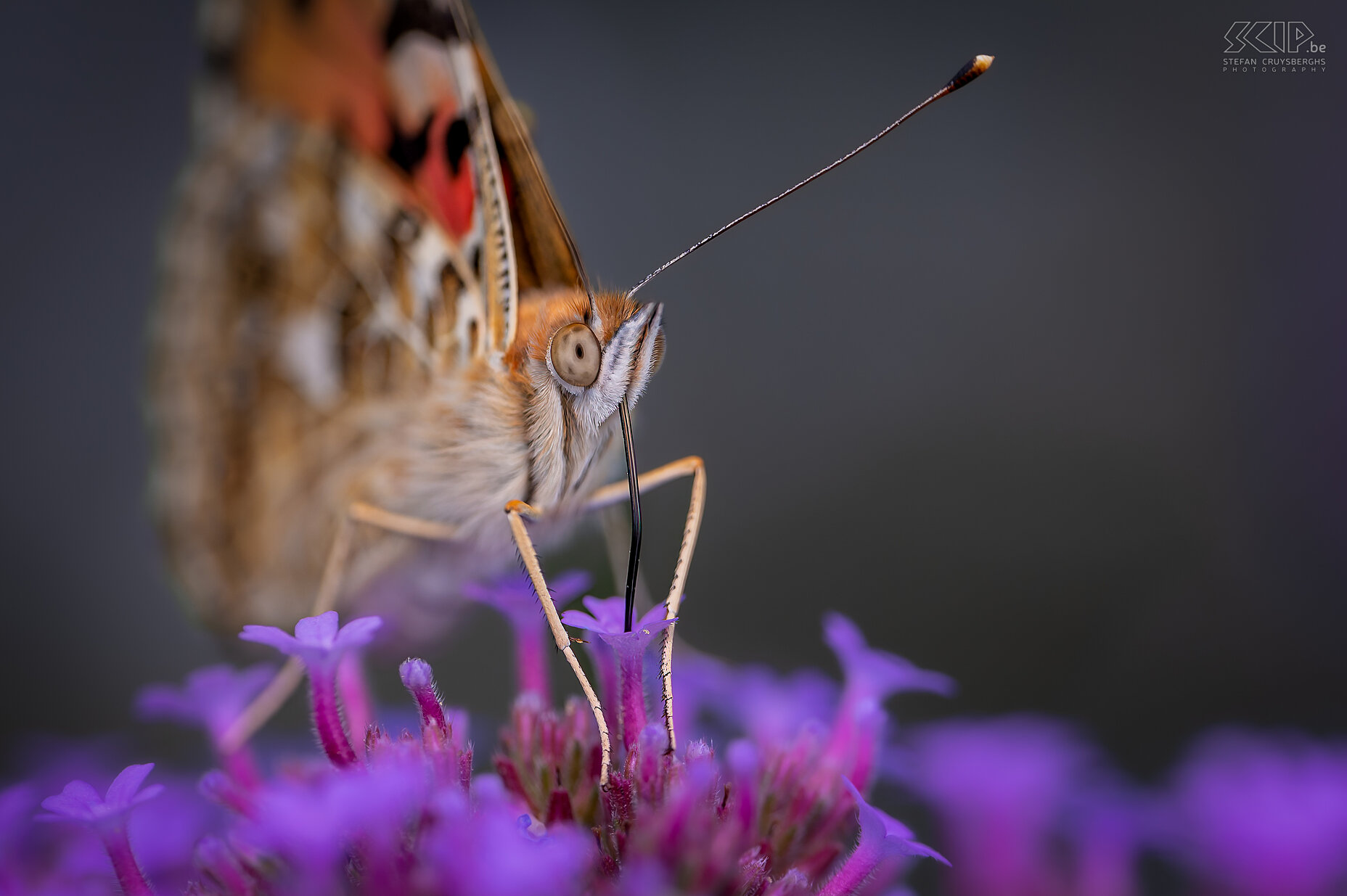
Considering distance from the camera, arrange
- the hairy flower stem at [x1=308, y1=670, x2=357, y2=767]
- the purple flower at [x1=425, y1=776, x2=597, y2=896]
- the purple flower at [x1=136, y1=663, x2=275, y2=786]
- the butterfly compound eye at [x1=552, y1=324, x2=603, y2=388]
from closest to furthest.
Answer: the purple flower at [x1=425, y1=776, x2=597, y2=896], the hairy flower stem at [x1=308, y1=670, x2=357, y2=767], the butterfly compound eye at [x1=552, y1=324, x2=603, y2=388], the purple flower at [x1=136, y1=663, x2=275, y2=786]

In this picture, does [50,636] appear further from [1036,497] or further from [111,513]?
[1036,497]

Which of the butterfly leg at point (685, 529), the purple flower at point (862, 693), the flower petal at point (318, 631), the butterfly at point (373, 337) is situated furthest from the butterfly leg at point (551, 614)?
the purple flower at point (862, 693)

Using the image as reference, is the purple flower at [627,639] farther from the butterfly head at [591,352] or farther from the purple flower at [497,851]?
the butterfly head at [591,352]

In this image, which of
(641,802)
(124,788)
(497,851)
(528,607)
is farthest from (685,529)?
(124,788)

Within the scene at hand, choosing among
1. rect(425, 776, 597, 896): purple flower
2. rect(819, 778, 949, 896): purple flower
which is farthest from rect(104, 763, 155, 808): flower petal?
rect(819, 778, 949, 896): purple flower

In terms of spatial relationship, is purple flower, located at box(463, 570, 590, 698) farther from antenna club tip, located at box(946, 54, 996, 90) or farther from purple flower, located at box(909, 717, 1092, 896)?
antenna club tip, located at box(946, 54, 996, 90)

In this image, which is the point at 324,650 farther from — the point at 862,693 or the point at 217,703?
the point at 862,693

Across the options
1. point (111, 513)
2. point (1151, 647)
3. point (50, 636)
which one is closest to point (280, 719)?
point (50, 636)
